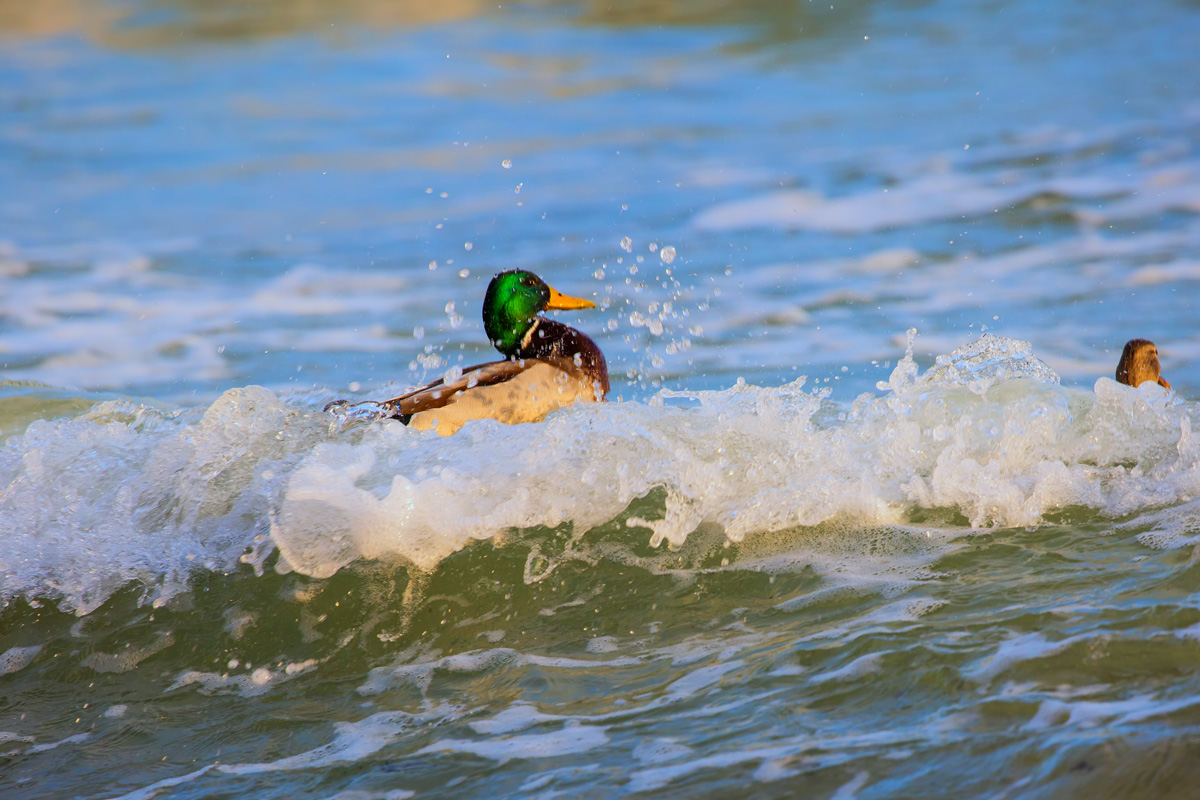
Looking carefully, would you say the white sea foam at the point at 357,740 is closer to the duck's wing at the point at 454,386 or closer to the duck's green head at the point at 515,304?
the duck's wing at the point at 454,386

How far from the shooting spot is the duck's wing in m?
5.53

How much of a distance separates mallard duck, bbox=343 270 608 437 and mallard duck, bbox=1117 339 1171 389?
16.1 ft

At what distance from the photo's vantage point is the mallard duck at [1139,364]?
→ 8453 millimetres

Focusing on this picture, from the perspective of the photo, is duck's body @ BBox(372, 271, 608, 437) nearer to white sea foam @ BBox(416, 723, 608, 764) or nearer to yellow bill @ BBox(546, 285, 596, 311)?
yellow bill @ BBox(546, 285, 596, 311)

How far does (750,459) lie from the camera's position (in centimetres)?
365

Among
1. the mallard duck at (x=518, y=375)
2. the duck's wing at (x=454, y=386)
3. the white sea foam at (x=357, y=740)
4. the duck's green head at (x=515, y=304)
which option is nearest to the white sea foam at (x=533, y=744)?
the white sea foam at (x=357, y=740)

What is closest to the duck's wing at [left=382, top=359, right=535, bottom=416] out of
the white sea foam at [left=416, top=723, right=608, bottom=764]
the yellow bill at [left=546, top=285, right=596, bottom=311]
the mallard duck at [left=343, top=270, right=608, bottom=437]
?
the mallard duck at [left=343, top=270, right=608, bottom=437]

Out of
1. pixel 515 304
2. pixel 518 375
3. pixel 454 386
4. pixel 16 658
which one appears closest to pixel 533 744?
pixel 16 658

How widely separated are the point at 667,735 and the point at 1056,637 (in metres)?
0.90

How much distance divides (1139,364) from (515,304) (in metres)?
5.47

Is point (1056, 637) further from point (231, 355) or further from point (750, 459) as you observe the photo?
point (231, 355)

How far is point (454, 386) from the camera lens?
5.62 meters

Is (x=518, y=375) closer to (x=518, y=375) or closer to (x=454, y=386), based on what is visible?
(x=518, y=375)

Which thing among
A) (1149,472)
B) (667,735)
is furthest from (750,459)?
(667,735)
